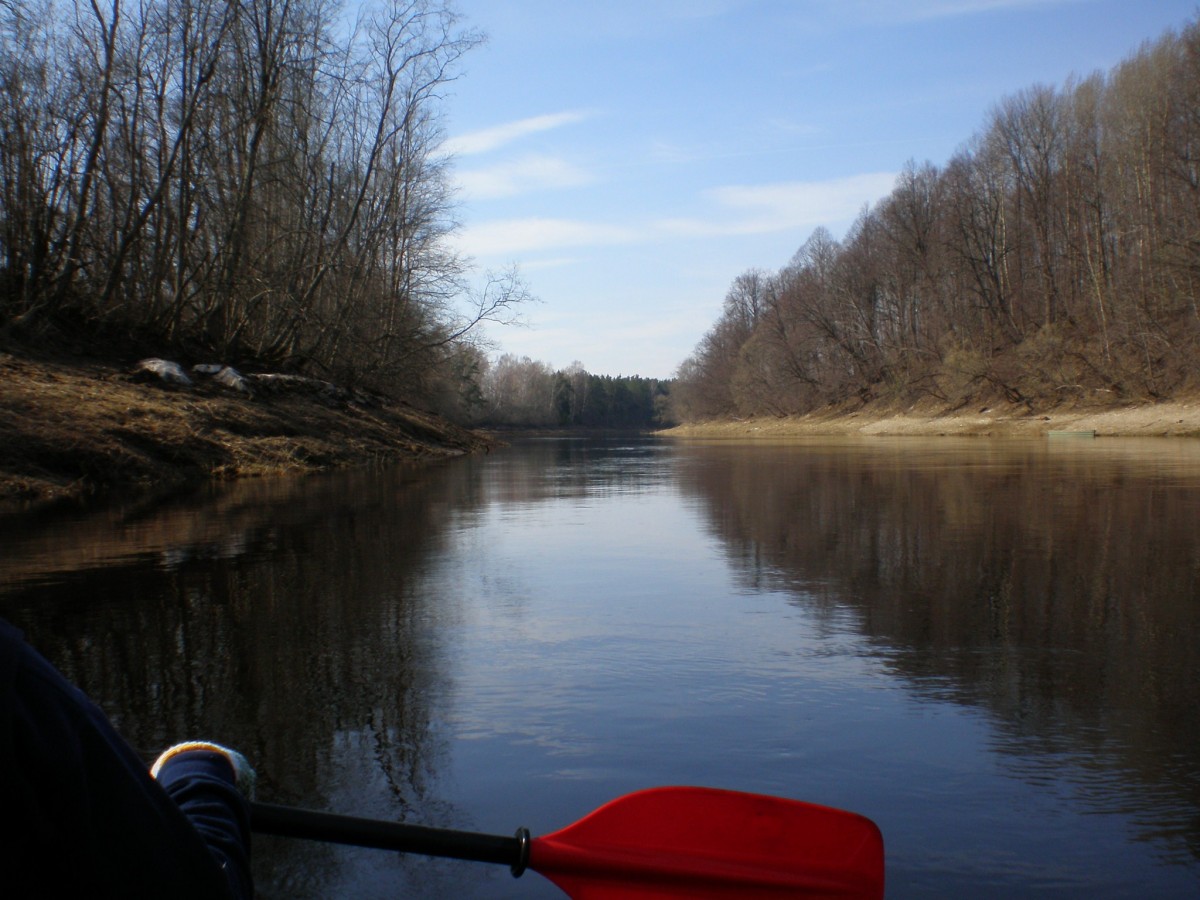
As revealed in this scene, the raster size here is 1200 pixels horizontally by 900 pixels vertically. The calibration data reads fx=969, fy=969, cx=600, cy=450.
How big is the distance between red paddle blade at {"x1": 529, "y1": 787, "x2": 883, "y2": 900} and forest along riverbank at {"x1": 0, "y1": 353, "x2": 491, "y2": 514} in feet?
41.7

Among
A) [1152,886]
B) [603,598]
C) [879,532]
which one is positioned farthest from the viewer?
[879,532]

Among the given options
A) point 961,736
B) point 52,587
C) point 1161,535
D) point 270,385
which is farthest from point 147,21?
point 961,736

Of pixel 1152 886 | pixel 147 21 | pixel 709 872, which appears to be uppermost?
pixel 147 21

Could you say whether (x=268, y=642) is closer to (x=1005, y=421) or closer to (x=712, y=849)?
(x=712, y=849)

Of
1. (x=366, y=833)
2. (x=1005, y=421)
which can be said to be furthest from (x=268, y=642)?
(x=1005, y=421)

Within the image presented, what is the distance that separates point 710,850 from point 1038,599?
16.7 ft

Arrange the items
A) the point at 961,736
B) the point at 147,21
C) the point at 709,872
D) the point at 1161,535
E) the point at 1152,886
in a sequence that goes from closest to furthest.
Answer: the point at 709,872 → the point at 1152,886 → the point at 961,736 → the point at 1161,535 → the point at 147,21

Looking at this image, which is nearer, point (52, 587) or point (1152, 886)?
point (1152, 886)

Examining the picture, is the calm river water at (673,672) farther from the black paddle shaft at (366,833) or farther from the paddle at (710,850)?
the black paddle shaft at (366,833)

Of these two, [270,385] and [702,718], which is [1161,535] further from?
[270,385]

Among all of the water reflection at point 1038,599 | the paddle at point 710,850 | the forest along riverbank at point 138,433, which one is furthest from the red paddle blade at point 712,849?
the forest along riverbank at point 138,433

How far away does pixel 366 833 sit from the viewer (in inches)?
78.9

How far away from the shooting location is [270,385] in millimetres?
24922

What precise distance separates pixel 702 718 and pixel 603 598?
2.97m
